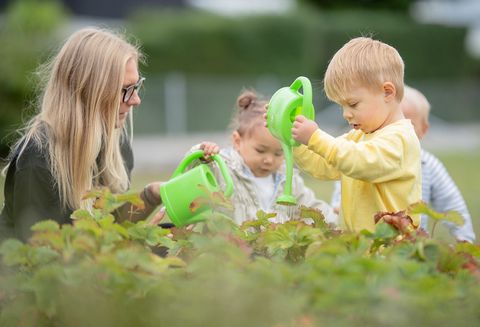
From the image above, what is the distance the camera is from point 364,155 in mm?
2865

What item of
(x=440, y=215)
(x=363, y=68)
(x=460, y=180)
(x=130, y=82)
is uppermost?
(x=363, y=68)

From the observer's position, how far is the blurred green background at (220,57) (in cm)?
1391

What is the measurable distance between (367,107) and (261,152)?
1097mm

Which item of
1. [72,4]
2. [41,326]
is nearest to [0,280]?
[41,326]

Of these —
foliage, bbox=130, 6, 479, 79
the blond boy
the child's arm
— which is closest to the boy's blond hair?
the blond boy

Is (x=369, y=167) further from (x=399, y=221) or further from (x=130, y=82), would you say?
(x=130, y=82)

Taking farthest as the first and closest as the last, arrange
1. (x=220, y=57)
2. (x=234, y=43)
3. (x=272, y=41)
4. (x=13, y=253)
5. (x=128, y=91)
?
1. (x=272, y=41)
2. (x=234, y=43)
3. (x=220, y=57)
4. (x=128, y=91)
5. (x=13, y=253)

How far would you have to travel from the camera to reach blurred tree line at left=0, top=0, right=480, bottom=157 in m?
13.9

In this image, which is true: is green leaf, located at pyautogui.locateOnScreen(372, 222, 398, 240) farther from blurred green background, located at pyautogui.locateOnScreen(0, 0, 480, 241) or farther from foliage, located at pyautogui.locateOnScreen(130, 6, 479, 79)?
foliage, located at pyautogui.locateOnScreen(130, 6, 479, 79)

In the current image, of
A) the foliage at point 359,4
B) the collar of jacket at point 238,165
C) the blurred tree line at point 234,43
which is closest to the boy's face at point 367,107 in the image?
the collar of jacket at point 238,165

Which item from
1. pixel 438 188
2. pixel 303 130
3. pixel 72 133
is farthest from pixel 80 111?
pixel 438 188

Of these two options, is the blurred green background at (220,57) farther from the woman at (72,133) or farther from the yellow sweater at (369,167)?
the yellow sweater at (369,167)

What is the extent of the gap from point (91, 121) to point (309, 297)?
1.76 meters

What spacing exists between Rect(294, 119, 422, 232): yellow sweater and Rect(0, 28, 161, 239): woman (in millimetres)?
821
